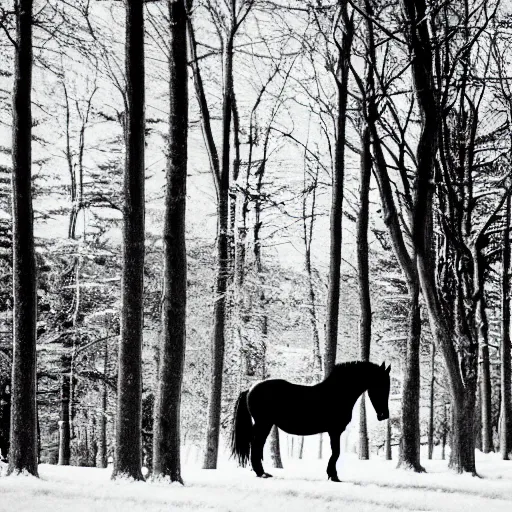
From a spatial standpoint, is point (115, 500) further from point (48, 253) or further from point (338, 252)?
point (48, 253)

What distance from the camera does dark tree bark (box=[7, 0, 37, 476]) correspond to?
30.7ft

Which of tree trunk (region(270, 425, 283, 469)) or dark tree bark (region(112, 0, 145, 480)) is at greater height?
dark tree bark (region(112, 0, 145, 480))

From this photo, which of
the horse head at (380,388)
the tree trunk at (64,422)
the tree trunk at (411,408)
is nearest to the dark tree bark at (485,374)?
the tree trunk at (411,408)

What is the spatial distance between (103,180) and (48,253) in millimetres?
3368

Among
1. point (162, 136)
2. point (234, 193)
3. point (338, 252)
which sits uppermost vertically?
point (162, 136)

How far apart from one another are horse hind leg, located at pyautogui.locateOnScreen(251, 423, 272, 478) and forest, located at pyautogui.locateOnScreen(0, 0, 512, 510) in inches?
44.6

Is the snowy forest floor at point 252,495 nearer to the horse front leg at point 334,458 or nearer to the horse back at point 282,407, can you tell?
the horse front leg at point 334,458

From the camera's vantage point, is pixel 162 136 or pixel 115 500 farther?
pixel 162 136

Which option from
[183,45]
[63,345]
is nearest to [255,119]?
[63,345]

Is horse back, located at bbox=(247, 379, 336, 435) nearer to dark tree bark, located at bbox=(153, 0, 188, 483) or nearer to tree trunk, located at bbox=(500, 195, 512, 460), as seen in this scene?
dark tree bark, located at bbox=(153, 0, 188, 483)

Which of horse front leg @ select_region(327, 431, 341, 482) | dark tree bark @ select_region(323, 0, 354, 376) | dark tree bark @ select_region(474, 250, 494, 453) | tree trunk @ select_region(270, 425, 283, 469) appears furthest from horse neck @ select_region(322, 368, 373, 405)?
dark tree bark @ select_region(474, 250, 494, 453)

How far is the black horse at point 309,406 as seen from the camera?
29.6 feet

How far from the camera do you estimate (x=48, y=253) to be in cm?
2131

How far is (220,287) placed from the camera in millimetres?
15852
